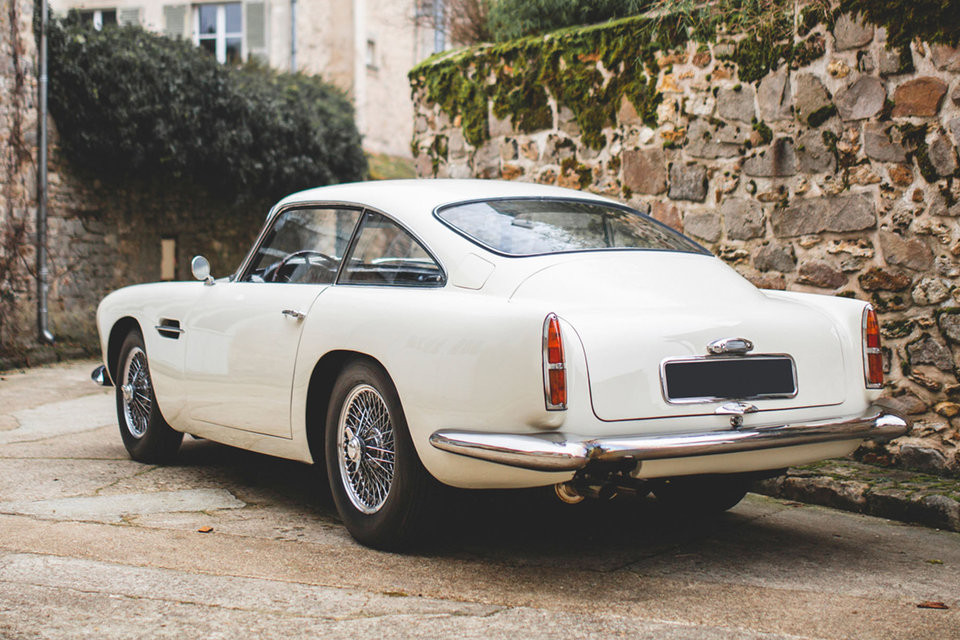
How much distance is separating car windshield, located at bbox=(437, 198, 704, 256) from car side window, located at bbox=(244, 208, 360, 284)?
0.62 metres

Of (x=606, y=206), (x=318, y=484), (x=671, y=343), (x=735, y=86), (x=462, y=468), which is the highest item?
(x=735, y=86)

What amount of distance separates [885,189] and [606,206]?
189 cm

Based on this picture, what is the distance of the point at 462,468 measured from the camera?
3.58 metres

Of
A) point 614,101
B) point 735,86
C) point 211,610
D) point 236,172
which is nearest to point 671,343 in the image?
point 211,610

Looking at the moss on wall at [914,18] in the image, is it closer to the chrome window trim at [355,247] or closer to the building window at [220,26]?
the chrome window trim at [355,247]

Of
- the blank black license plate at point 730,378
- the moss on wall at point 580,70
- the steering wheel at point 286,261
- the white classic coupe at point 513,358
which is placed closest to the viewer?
the white classic coupe at point 513,358

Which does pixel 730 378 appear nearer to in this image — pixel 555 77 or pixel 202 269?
pixel 202 269

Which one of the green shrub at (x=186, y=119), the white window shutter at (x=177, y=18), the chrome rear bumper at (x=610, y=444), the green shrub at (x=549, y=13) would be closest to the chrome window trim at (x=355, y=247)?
the chrome rear bumper at (x=610, y=444)

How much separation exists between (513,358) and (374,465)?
94cm

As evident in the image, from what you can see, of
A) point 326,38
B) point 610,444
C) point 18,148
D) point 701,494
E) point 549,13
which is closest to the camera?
point 610,444

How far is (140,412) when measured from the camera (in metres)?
5.95

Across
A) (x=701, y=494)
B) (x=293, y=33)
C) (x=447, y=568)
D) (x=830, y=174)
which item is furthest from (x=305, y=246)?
(x=293, y=33)

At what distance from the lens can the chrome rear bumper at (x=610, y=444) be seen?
3307 mm

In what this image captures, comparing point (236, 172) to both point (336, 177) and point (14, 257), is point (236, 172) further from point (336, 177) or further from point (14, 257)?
point (14, 257)
